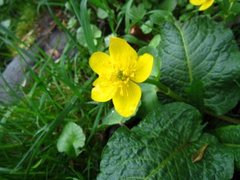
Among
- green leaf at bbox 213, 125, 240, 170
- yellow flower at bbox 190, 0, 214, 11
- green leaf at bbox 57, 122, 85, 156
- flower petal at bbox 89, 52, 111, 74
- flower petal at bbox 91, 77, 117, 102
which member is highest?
flower petal at bbox 89, 52, 111, 74

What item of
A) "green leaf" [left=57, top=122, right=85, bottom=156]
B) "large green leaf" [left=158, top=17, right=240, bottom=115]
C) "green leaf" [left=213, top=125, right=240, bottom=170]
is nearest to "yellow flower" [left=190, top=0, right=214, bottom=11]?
"large green leaf" [left=158, top=17, right=240, bottom=115]

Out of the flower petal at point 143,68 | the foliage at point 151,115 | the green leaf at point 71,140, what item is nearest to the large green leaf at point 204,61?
the foliage at point 151,115

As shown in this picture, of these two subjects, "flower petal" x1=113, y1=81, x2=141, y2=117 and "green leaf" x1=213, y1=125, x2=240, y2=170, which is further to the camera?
"green leaf" x1=213, y1=125, x2=240, y2=170

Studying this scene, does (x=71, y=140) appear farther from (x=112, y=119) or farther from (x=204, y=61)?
(x=204, y=61)

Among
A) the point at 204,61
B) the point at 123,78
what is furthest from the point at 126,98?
the point at 204,61

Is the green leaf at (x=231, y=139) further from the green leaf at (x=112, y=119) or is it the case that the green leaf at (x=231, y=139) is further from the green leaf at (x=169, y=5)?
the green leaf at (x=169, y=5)

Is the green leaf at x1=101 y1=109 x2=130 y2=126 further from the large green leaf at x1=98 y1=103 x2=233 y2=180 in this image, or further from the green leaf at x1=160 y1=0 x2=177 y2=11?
the green leaf at x1=160 y1=0 x2=177 y2=11

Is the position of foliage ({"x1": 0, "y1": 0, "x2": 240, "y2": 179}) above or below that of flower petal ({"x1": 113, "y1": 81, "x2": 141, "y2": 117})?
below

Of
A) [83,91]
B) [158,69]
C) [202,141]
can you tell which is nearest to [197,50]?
[158,69]
